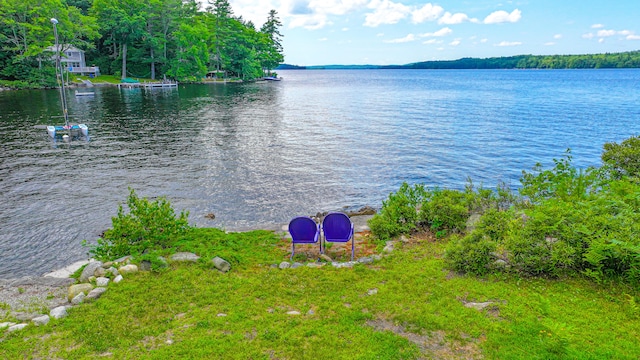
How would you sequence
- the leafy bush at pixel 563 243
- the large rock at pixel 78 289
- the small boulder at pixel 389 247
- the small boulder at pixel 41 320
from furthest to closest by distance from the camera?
the small boulder at pixel 389 247
the large rock at pixel 78 289
the leafy bush at pixel 563 243
the small boulder at pixel 41 320

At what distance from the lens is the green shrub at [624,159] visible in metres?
13.8

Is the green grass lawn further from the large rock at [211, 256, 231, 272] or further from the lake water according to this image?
the lake water

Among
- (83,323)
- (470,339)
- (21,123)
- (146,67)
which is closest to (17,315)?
(83,323)

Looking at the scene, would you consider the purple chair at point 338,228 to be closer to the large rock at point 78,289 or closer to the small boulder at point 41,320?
the large rock at point 78,289

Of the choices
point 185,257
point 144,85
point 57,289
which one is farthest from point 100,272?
point 144,85

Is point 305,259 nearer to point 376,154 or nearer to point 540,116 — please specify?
point 376,154

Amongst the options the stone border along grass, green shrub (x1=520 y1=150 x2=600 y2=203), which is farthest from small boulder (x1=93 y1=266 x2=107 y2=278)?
green shrub (x1=520 y1=150 x2=600 y2=203)

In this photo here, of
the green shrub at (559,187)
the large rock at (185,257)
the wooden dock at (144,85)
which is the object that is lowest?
the large rock at (185,257)

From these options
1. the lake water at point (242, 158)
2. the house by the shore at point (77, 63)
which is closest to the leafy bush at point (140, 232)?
the lake water at point (242, 158)

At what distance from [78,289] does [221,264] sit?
293 centimetres

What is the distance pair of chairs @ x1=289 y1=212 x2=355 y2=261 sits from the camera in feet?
31.7

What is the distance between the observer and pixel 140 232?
9906 millimetres

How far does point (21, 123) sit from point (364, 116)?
34.7 meters

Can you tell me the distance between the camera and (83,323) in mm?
6602
